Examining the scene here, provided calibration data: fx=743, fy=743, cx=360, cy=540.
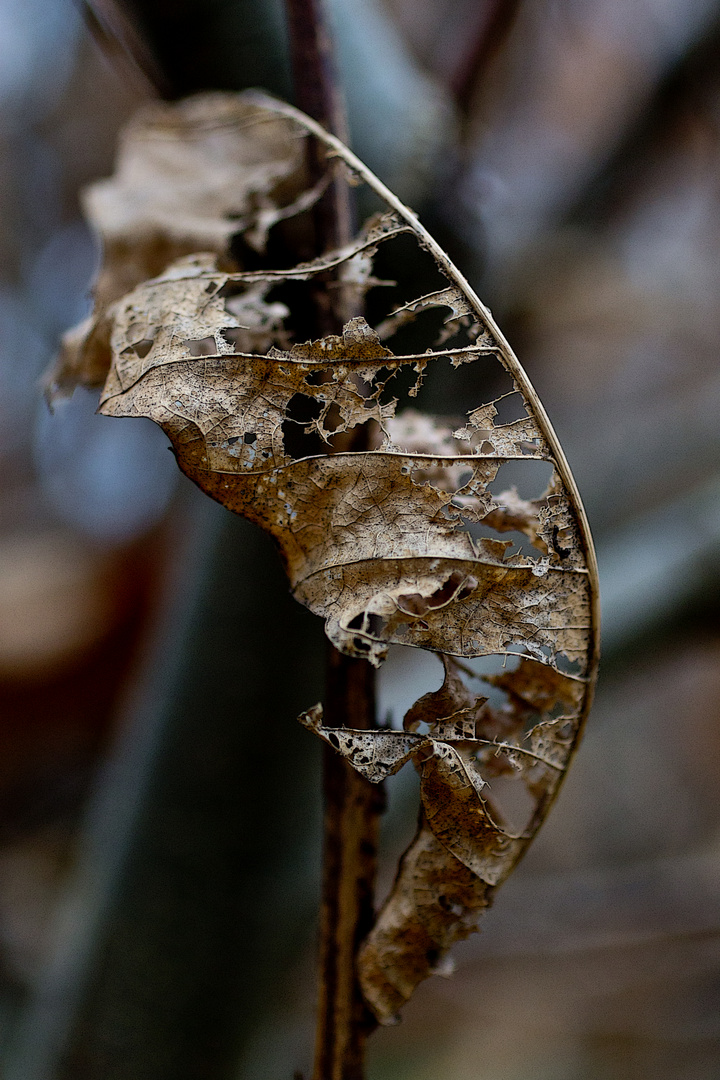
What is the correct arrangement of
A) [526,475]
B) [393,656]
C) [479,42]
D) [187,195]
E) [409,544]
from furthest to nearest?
1. [526,475]
2. [393,656]
3. [479,42]
4. [187,195]
5. [409,544]

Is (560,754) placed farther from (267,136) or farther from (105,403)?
(267,136)

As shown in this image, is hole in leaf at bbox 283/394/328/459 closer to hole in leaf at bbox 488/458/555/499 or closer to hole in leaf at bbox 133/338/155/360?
hole in leaf at bbox 133/338/155/360

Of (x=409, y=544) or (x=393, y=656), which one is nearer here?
(x=409, y=544)

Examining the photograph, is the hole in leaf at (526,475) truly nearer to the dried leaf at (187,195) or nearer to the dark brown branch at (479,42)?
the dark brown branch at (479,42)

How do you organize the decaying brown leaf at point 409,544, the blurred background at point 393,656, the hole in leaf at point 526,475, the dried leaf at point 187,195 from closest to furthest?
the decaying brown leaf at point 409,544 → the dried leaf at point 187,195 → the blurred background at point 393,656 → the hole in leaf at point 526,475

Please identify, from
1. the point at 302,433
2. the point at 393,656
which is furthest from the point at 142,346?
the point at 393,656

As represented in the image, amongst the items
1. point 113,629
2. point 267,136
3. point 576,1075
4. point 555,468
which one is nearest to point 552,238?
point 267,136

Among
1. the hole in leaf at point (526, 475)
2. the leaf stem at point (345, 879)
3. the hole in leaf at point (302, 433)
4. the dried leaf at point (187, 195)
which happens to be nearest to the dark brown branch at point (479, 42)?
the dried leaf at point (187, 195)

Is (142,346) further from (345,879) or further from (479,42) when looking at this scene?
(479,42)
